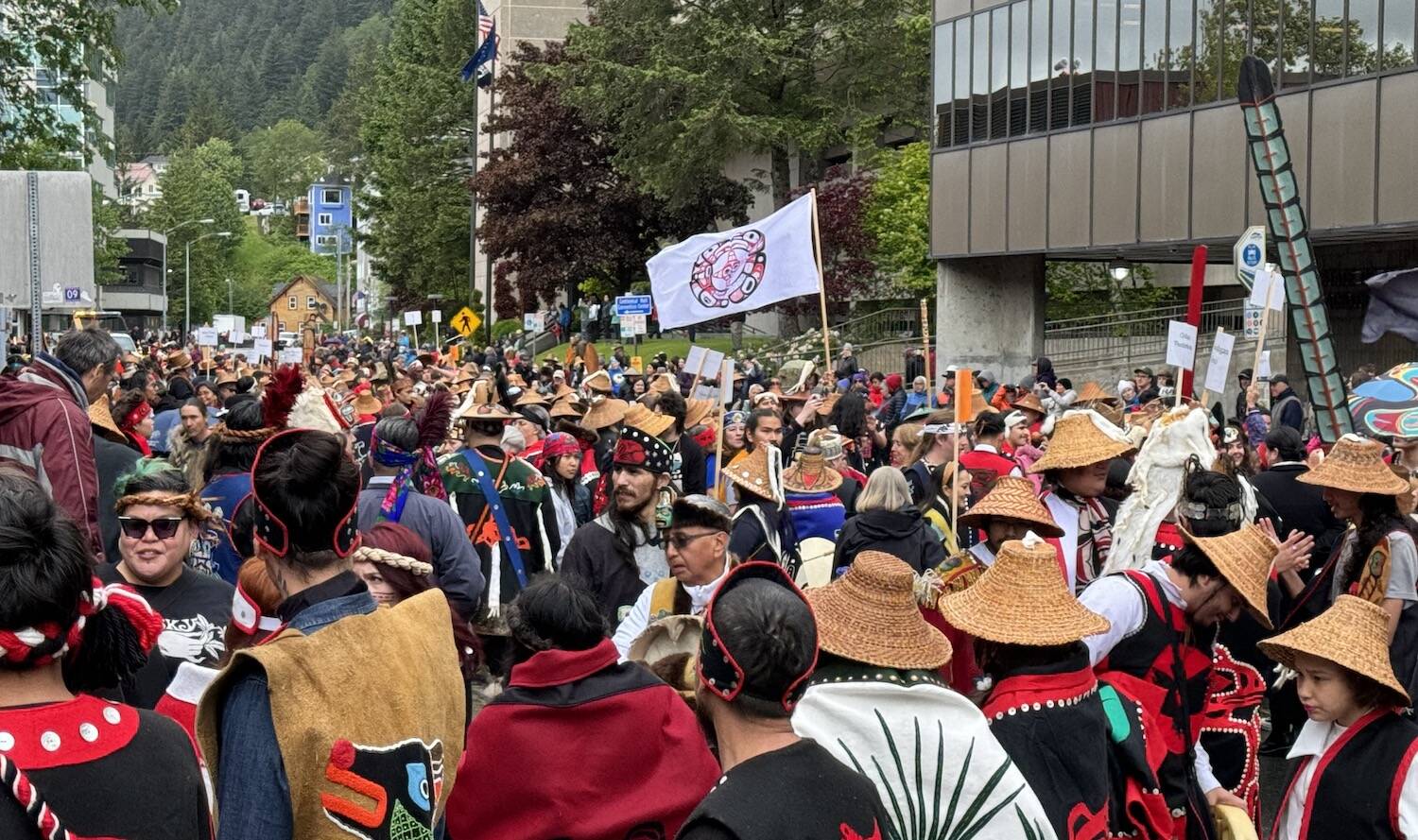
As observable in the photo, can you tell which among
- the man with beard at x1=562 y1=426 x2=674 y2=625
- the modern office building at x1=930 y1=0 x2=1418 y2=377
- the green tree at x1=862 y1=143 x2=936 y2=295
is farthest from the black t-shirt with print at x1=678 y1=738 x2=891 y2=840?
the green tree at x1=862 y1=143 x2=936 y2=295

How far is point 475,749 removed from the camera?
13.0 ft

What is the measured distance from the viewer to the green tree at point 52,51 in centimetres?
2245

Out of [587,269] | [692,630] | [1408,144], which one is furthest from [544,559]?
[587,269]

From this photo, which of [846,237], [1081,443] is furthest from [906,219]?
[1081,443]

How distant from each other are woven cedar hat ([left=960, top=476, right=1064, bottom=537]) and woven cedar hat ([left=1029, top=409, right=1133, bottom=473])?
0.85 m

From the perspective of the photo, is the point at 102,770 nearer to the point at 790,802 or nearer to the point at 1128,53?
the point at 790,802

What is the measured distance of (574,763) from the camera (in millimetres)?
3896

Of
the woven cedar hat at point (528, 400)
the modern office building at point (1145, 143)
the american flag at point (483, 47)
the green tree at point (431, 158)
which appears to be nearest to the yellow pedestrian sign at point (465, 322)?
the modern office building at point (1145, 143)

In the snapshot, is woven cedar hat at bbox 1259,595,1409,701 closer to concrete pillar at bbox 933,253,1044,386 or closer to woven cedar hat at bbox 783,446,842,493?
woven cedar hat at bbox 783,446,842,493

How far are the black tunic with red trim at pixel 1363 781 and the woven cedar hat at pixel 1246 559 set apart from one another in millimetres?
454

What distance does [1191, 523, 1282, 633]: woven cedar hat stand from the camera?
193 inches

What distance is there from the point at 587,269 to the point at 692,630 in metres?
50.2

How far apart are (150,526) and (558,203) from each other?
49972 mm

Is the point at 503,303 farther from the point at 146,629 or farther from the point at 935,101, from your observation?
the point at 146,629
